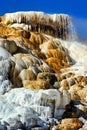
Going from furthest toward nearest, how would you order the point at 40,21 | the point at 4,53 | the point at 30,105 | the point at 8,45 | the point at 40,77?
the point at 40,21 < the point at 8,45 < the point at 4,53 < the point at 40,77 < the point at 30,105

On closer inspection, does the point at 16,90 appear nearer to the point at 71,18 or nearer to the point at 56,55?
the point at 56,55

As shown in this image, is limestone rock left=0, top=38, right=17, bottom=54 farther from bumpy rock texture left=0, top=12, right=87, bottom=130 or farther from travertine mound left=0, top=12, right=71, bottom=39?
travertine mound left=0, top=12, right=71, bottom=39

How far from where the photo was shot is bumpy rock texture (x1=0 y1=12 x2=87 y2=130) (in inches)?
787

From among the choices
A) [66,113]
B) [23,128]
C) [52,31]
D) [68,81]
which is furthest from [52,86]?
[52,31]

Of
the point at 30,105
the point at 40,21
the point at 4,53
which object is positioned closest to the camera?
the point at 30,105

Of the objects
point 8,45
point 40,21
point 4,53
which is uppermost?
point 40,21

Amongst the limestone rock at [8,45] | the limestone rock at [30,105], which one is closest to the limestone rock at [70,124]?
the limestone rock at [30,105]

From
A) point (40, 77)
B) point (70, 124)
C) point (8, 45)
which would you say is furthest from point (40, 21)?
point (70, 124)

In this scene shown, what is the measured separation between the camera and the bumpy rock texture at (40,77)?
65.6 feet

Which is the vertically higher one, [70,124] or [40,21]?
[40,21]

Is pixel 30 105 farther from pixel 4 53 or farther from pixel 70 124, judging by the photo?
pixel 4 53

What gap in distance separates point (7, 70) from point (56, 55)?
7839mm

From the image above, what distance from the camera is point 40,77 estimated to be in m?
25.0

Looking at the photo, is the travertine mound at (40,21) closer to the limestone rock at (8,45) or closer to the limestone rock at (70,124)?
the limestone rock at (8,45)
